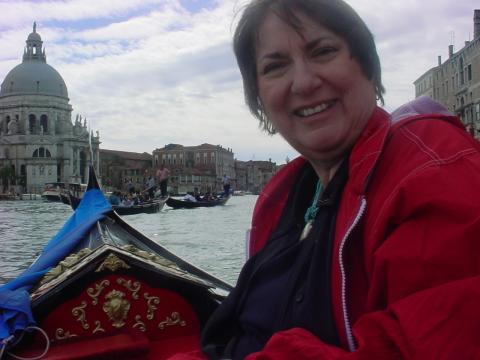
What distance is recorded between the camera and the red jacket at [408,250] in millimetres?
395

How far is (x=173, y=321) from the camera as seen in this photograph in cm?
136

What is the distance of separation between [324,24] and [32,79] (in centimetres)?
3766

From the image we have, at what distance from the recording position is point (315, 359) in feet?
1.52

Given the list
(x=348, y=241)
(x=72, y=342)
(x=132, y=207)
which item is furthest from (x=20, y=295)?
(x=132, y=207)

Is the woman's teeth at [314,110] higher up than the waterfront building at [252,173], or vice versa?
the waterfront building at [252,173]

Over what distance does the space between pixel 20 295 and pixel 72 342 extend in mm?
152

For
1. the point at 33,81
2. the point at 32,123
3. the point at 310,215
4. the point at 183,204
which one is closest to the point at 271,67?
the point at 310,215

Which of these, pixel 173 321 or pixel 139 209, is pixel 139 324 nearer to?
pixel 173 321

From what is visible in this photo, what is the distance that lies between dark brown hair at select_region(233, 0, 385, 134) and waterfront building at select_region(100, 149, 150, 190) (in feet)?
123

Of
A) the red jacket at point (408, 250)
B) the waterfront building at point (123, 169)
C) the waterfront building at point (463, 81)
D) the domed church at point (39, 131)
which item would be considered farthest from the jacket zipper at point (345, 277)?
→ the waterfront building at point (123, 169)

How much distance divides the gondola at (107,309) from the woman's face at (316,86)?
0.75 m

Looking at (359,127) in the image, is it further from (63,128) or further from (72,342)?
(63,128)

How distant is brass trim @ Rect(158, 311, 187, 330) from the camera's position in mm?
1344

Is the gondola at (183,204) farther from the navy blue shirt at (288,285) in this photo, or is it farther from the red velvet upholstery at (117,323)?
the navy blue shirt at (288,285)
